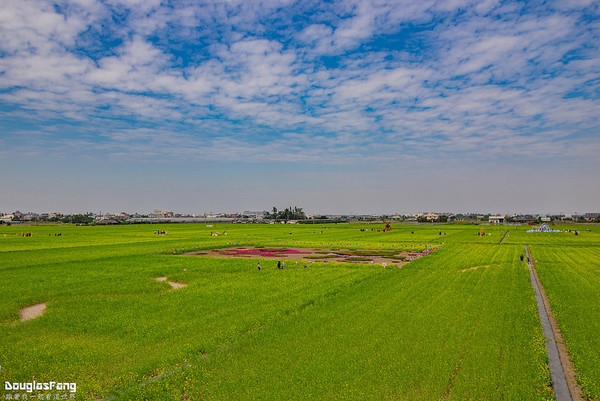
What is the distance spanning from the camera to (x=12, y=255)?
46.6 m

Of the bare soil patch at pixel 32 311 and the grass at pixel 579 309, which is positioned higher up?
the grass at pixel 579 309

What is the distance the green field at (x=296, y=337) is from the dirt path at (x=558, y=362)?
0.94ft

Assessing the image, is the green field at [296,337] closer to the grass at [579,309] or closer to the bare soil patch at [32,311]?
the grass at [579,309]

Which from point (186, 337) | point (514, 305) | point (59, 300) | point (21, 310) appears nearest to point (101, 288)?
point (59, 300)

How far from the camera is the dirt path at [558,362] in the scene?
1080cm

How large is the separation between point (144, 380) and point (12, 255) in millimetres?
46938

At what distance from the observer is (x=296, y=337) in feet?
50.1

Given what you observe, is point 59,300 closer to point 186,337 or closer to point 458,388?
point 186,337

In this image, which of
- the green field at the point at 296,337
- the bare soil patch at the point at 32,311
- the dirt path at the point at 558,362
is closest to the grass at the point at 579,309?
the green field at the point at 296,337

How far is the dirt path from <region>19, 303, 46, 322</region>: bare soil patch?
22.9 meters

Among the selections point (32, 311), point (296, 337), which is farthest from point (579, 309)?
point (32, 311)

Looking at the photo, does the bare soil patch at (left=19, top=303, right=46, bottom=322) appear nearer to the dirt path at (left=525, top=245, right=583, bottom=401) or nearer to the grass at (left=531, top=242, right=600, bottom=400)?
the dirt path at (left=525, top=245, right=583, bottom=401)

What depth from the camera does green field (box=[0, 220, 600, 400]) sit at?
439 inches

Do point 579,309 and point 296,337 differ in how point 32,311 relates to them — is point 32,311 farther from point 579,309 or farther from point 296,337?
point 579,309
